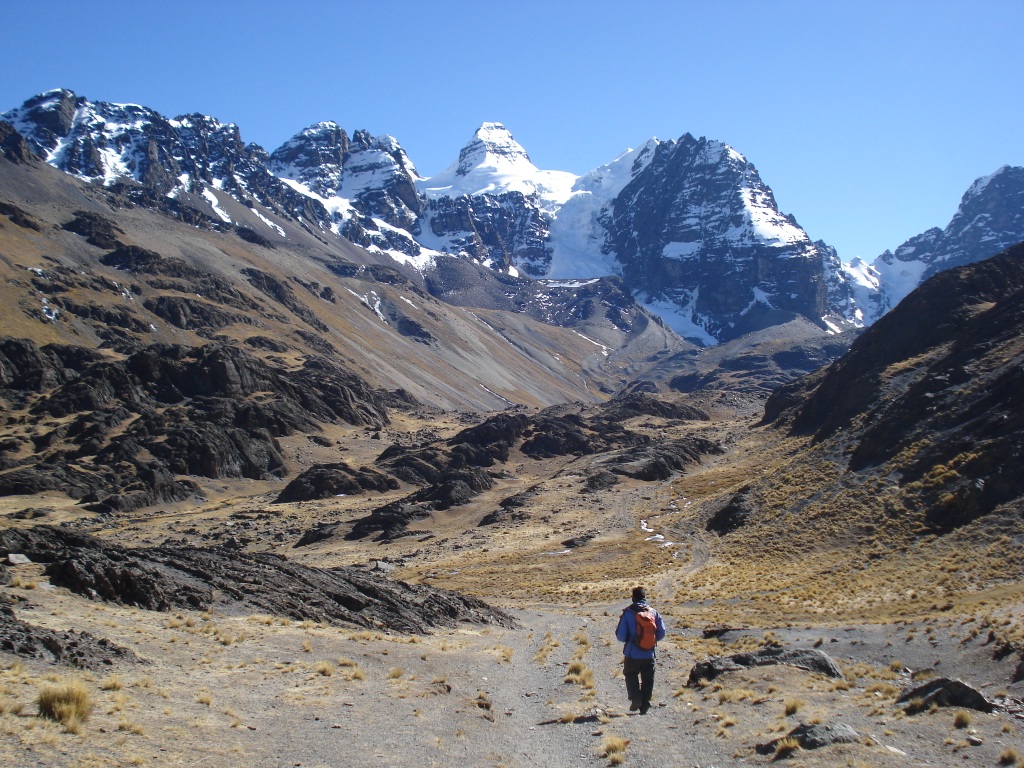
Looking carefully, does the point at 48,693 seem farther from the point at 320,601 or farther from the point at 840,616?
the point at 840,616

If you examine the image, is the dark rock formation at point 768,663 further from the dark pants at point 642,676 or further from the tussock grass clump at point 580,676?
the dark pants at point 642,676

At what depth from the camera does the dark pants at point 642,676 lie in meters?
15.0

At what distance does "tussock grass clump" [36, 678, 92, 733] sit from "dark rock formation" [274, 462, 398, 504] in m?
97.7

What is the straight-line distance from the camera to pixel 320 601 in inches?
1062

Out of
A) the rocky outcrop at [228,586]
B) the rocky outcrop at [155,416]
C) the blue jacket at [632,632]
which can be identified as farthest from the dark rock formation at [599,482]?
the blue jacket at [632,632]

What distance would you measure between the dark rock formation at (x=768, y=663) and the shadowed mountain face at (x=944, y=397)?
22899mm

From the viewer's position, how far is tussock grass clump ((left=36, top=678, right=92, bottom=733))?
1088cm

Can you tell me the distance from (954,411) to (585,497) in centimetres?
4882

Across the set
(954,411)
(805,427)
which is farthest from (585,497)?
(954,411)

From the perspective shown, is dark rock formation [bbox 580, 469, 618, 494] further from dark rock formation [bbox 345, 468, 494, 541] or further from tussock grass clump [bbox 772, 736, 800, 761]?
tussock grass clump [bbox 772, 736, 800, 761]

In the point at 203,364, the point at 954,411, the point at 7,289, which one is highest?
the point at 7,289

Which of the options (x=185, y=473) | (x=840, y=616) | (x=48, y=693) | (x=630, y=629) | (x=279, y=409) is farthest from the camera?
(x=279, y=409)

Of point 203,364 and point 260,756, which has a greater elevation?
point 203,364

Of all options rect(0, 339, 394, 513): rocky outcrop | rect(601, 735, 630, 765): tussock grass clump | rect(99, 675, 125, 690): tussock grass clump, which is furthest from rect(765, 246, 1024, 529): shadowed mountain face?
rect(0, 339, 394, 513): rocky outcrop
